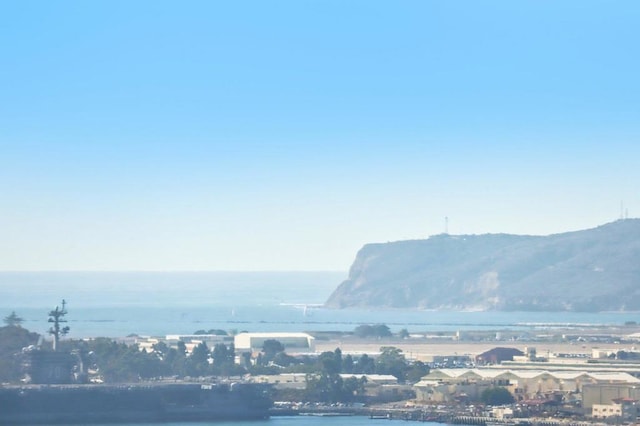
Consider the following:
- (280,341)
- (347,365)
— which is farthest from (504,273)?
(347,365)

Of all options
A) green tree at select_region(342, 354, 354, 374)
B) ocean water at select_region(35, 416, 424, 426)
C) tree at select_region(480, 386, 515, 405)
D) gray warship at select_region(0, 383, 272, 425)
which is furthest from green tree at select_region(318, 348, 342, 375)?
gray warship at select_region(0, 383, 272, 425)

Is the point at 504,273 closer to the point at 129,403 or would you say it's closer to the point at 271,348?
the point at 271,348

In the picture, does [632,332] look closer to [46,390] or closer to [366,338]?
[366,338]

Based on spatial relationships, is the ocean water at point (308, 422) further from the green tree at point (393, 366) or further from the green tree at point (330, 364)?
the green tree at point (393, 366)

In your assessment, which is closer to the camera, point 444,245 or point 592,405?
point 592,405

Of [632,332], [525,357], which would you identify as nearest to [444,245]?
[632,332]
